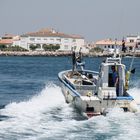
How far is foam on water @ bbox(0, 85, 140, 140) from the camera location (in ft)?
59.2

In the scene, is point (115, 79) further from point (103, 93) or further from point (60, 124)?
point (60, 124)

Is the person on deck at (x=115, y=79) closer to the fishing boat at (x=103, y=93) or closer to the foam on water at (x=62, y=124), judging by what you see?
the fishing boat at (x=103, y=93)

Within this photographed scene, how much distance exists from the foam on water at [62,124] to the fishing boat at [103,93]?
1.16 feet

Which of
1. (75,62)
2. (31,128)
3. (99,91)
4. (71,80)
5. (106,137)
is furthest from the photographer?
(75,62)

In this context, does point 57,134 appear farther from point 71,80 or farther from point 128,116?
point 71,80

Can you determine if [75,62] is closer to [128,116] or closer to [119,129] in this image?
[128,116]

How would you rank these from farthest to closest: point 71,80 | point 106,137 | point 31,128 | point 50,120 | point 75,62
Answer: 1. point 75,62
2. point 71,80
3. point 50,120
4. point 31,128
5. point 106,137

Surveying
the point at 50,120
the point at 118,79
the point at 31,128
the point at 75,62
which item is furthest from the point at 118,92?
the point at 75,62

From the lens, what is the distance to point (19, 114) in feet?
73.3

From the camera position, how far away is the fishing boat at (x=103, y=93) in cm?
2203

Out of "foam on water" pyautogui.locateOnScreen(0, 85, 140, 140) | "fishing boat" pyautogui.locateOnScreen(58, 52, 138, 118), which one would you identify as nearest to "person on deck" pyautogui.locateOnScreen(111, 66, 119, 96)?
"fishing boat" pyautogui.locateOnScreen(58, 52, 138, 118)

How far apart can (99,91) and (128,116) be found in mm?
2204

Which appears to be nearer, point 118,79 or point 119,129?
point 119,129

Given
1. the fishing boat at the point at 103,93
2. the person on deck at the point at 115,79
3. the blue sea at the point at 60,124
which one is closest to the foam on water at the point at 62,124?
the blue sea at the point at 60,124
